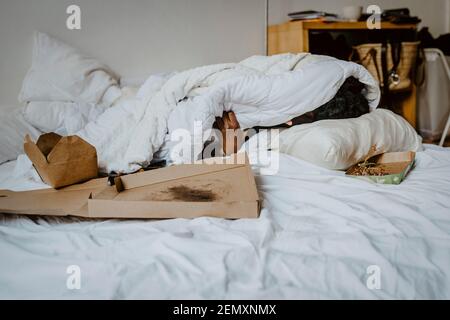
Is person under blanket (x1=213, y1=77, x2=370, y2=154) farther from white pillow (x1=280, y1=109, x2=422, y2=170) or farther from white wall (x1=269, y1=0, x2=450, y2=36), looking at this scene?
white wall (x1=269, y1=0, x2=450, y2=36)

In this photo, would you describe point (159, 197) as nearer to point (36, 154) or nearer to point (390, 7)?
point (36, 154)

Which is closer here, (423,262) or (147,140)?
(423,262)

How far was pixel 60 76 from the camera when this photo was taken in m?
1.98

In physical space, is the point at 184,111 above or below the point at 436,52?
below

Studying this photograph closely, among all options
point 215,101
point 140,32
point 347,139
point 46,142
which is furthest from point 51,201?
point 140,32

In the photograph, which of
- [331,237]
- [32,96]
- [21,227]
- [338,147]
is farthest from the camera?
[32,96]

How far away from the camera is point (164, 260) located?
784 mm

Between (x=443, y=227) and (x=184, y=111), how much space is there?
2.98ft

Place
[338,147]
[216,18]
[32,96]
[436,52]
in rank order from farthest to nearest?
[436,52], [216,18], [32,96], [338,147]

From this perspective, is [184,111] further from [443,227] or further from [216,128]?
[443,227]

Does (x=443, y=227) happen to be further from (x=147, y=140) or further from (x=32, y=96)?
(x=32, y=96)

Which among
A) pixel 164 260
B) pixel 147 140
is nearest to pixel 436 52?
pixel 147 140

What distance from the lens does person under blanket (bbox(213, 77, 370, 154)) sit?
1.60m
